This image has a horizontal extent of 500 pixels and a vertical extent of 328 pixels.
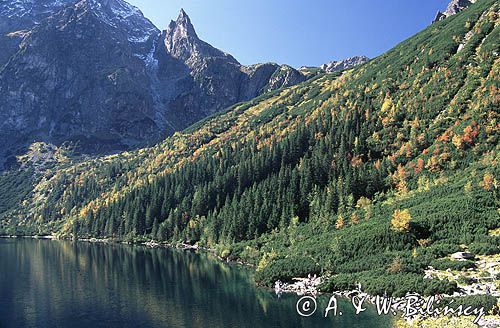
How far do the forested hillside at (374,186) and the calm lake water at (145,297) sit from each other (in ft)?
31.1

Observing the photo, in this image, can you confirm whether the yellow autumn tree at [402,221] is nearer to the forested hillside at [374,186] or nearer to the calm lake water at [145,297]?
the forested hillside at [374,186]

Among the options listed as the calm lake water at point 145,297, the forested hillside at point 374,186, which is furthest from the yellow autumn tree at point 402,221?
the calm lake water at point 145,297

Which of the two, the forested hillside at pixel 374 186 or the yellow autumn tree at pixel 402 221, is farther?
the yellow autumn tree at pixel 402 221

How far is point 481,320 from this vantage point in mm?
44281

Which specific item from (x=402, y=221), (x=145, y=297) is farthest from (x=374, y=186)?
(x=145, y=297)

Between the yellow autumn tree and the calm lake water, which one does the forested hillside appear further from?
the calm lake water

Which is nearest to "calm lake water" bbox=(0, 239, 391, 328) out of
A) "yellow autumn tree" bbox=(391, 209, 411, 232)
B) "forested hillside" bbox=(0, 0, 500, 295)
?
"forested hillside" bbox=(0, 0, 500, 295)

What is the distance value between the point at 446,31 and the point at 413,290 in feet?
558

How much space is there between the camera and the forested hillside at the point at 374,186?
80.2 meters

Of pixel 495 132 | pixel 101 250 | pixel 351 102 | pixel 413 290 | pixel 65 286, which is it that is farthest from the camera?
pixel 351 102

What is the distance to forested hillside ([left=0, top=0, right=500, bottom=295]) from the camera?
263ft

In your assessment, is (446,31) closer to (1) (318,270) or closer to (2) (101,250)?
(1) (318,270)

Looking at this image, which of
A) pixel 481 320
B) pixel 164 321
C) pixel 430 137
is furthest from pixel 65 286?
pixel 430 137

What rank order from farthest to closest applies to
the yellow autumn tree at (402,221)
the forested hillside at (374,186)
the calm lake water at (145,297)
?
the yellow autumn tree at (402,221), the forested hillside at (374,186), the calm lake water at (145,297)
